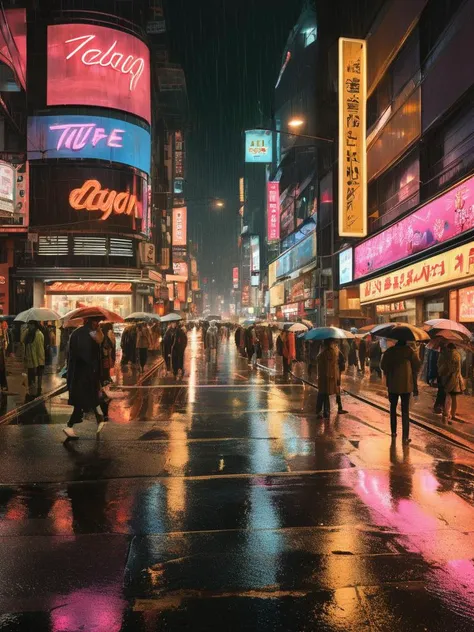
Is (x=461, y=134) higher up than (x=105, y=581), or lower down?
higher up

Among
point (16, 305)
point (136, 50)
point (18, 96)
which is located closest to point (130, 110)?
point (136, 50)

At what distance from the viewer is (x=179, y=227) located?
73625mm

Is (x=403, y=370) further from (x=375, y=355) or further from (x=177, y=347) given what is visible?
(x=177, y=347)

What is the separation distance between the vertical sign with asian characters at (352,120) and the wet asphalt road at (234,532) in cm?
1801

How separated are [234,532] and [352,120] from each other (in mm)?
23969

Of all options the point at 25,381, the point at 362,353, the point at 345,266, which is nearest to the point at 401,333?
the point at 25,381

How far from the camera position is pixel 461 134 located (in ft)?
60.2

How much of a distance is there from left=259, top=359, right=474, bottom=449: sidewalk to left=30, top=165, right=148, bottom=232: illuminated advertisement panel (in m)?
22.6

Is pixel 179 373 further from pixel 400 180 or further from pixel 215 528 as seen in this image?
pixel 215 528

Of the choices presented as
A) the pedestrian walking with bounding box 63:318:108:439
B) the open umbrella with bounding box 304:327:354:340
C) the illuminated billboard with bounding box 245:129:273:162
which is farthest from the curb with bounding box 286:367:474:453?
the illuminated billboard with bounding box 245:129:273:162

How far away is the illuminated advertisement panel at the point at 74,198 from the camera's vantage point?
38.5 metres

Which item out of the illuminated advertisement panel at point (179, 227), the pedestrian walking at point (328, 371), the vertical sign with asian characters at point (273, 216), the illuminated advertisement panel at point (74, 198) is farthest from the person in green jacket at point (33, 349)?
the illuminated advertisement panel at point (179, 227)

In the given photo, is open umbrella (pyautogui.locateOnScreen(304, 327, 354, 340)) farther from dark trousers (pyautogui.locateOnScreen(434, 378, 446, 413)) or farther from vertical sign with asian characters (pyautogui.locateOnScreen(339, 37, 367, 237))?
vertical sign with asian characters (pyautogui.locateOnScreen(339, 37, 367, 237))

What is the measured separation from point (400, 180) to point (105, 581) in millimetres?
23756
